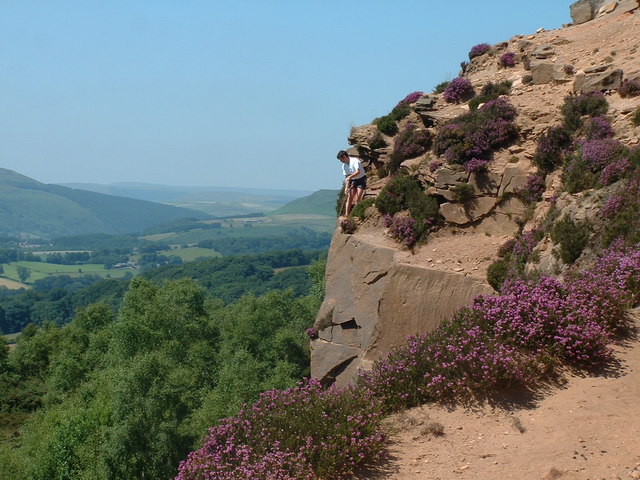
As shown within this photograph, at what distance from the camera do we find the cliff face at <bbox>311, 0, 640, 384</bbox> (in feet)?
58.3

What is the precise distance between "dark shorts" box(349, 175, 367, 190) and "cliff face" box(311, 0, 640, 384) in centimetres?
33

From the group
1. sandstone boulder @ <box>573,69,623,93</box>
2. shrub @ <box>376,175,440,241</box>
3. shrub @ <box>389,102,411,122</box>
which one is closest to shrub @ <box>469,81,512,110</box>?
shrub @ <box>389,102,411,122</box>

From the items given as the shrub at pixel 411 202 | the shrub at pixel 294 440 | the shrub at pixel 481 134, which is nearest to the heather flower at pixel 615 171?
the shrub at pixel 481 134

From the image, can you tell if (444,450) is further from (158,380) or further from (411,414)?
(158,380)

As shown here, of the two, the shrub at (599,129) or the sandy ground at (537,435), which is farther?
the shrub at (599,129)

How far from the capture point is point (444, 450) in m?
9.84

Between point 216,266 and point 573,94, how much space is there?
136m

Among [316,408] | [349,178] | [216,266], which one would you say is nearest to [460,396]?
[316,408]

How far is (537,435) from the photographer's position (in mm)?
9781

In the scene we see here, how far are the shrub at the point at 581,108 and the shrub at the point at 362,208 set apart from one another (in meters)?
6.41

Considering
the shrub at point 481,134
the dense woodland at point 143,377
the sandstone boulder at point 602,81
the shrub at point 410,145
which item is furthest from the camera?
the dense woodland at point 143,377

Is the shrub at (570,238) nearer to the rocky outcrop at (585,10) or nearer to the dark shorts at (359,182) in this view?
the dark shorts at (359,182)

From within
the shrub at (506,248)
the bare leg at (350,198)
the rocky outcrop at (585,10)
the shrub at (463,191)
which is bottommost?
the shrub at (506,248)

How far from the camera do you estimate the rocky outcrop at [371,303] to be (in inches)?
695
